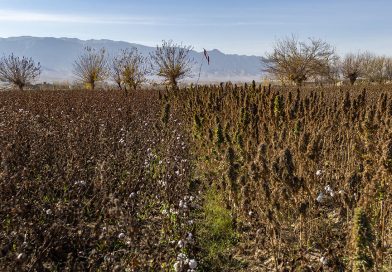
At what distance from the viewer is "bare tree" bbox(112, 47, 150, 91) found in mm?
32531

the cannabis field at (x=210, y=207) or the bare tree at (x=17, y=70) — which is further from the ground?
the bare tree at (x=17, y=70)

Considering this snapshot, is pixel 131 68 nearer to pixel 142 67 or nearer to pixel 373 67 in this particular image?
pixel 142 67

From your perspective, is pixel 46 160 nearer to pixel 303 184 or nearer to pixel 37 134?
pixel 37 134

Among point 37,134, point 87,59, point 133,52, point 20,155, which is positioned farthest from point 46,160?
point 87,59

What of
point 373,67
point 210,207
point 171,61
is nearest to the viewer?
point 210,207

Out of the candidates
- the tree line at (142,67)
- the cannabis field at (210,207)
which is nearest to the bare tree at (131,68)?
the tree line at (142,67)

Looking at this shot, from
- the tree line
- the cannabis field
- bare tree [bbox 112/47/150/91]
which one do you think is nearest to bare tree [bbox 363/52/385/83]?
the tree line

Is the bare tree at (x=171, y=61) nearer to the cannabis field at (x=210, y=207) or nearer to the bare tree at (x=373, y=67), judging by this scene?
the cannabis field at (x=210, y=207)

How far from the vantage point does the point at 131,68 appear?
32500mm

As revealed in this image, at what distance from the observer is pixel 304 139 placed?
391 centimetres

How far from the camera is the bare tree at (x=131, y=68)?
107ft

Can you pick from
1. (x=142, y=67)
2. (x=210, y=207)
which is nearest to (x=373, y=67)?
(x=142, y=67)

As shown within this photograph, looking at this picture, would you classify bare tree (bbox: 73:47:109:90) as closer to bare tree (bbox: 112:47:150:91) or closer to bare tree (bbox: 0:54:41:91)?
bare tree (bbox: 112:47:150:91)

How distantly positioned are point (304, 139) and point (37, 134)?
4291 mm
